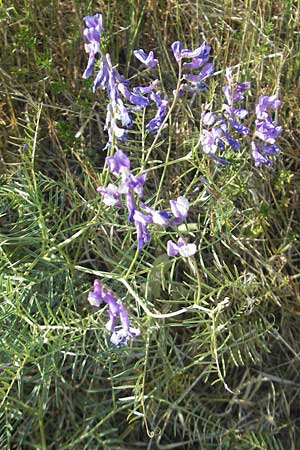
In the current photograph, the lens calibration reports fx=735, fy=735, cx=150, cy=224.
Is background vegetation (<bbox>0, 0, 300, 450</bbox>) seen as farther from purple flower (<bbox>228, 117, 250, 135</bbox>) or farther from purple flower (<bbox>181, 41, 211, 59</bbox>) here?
purple flower (<bbox>181, 41, 211, 59</bbox>)

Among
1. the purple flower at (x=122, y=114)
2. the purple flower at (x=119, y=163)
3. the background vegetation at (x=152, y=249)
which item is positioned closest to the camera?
the purple flower at (x=119, y=163)

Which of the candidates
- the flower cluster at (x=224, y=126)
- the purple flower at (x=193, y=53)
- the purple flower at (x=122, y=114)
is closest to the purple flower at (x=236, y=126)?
the flower cluster at (x=224, y=126)

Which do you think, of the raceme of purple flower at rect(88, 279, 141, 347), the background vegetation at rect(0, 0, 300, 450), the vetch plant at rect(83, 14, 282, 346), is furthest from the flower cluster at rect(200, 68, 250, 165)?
the raceme of purple flower at rect(88, 279, 141, 347)

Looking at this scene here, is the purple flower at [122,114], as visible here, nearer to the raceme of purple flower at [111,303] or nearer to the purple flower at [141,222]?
the purple flower at [141,222]

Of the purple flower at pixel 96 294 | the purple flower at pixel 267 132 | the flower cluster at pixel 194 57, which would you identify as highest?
the flower cluster at pixel 194 57

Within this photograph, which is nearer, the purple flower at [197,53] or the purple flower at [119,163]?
the purple flower at [119,163]

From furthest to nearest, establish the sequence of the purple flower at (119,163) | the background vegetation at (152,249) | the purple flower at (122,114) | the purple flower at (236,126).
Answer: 1. the background vegetation at (152,249)
2. the purple flower at (236,126)
3. the purple flower at (122,114)
4. the purple flower at (119,163)

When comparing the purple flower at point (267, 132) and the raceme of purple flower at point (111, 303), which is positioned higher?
the purple flower at point (267, 132)

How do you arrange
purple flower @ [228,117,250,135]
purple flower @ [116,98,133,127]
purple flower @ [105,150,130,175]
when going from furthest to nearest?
purple flower @ [228,117,250,135] < purple flower @ [116,98,133,127] < purple flower @ [105,150,130,175]

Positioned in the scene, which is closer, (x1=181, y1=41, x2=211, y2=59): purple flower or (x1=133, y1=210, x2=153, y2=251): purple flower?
(x1=133, y1=210, x2=153, y2=251): purple flower

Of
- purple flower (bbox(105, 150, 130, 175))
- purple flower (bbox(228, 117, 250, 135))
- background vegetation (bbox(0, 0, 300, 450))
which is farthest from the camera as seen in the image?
background vegetation (bbox(0, 0, 300, 450))
